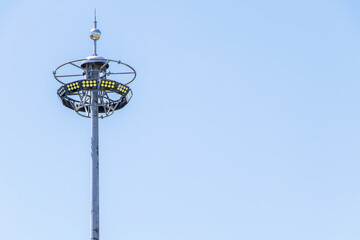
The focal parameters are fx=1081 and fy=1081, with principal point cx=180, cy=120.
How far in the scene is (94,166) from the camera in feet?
274

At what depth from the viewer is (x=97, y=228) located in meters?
81.1

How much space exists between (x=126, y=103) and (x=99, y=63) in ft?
13.0

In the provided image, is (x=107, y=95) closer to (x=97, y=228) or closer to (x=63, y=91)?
(x=63, y=91)

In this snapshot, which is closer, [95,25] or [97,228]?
[97,228]

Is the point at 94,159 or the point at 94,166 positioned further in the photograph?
the point at 94,159

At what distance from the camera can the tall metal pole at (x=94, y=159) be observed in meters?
81.1

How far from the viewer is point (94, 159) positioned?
84.0 metres

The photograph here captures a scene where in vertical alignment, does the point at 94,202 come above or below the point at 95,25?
below

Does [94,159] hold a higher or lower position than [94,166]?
higher

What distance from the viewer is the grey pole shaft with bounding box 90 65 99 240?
8106 centimetres

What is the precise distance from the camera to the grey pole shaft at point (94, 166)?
81062 mm

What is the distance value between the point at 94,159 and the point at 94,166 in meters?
0.65

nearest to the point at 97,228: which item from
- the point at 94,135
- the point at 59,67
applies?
the point at 94,135

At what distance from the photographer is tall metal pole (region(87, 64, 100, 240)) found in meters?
81.1
